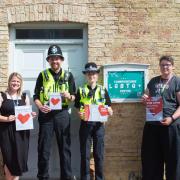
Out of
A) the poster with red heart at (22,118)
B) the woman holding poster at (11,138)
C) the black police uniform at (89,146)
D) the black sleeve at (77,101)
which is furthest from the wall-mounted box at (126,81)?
the woman holding poster at (11,138)

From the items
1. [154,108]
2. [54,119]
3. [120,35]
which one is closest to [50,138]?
[54,119]

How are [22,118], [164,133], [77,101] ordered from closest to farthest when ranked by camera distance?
[22,118] < [164,133] < [77,101]

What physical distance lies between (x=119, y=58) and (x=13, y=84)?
206cm

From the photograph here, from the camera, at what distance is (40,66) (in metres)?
7.92

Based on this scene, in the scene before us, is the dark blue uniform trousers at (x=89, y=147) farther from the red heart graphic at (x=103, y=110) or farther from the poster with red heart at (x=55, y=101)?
the poster with red heart at (x=55, y=101)

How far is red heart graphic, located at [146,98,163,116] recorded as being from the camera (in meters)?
6.84

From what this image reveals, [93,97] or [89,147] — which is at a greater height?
[93,97]

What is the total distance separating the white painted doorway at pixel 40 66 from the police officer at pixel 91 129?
874mm

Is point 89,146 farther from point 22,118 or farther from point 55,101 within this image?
point 22,118

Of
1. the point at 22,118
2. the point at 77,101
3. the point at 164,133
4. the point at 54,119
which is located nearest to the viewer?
the point at 22,118

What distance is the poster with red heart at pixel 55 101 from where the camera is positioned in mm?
6867

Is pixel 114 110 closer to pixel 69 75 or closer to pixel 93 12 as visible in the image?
pixel 69 75

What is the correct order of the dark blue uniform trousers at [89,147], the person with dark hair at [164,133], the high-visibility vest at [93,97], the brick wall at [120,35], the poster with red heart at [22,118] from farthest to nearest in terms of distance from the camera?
the brick wall at [120,35] < the high-visibility vest at [93,97] < the dark blue uniform trousers at [89,147] < the person with dark hair at [164,133] < the poster with red heart at [22,118]

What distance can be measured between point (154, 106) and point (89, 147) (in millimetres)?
1213
